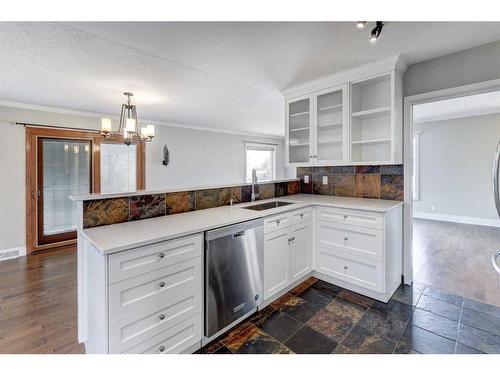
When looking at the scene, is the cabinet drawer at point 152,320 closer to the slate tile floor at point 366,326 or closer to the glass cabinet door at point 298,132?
the slate tile floor at point 366,326

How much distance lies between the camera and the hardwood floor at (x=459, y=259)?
2531 mm

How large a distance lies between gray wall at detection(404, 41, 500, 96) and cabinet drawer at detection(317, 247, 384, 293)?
1.88 m

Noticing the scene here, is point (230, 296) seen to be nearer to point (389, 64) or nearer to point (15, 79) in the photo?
point (389, 64)

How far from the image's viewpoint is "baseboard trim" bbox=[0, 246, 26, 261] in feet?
11.8

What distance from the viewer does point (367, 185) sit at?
9.82ft

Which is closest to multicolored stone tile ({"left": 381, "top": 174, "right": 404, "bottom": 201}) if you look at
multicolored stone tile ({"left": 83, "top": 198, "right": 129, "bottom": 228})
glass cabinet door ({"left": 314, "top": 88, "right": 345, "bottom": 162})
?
glass cabinet door ({"left": 314, "top": 88, "right": 345, "bottom": 162})

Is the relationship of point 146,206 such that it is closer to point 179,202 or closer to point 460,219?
point 179,202

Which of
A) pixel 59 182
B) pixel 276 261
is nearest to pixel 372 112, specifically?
pixel 276 261

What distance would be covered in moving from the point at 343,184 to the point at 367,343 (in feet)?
6.39

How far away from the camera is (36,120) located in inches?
150
